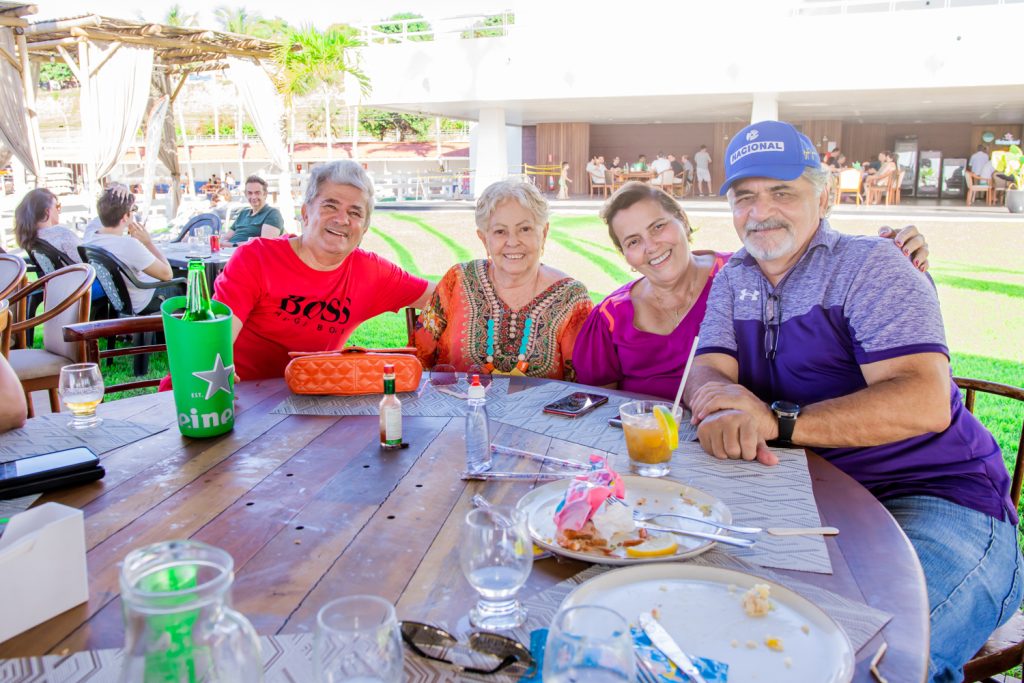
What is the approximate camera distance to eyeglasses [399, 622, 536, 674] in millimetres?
941

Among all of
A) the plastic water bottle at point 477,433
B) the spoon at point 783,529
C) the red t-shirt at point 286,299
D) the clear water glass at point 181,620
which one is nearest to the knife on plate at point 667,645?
the spoon at point 783,529

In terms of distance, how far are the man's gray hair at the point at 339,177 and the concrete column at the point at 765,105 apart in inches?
644

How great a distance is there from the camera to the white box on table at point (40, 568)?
3.30ft

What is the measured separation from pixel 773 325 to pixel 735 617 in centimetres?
123

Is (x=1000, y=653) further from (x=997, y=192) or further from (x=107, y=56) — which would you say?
(x=997, y=192)

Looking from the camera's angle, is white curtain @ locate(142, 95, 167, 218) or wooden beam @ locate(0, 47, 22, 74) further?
white curtain @ locate(142, 95, 167, 218)

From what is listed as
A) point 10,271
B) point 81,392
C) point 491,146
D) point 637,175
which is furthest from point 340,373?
point 637,175

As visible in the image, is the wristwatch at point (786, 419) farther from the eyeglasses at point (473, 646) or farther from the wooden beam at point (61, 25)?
the wooden beam at point (61, 25)

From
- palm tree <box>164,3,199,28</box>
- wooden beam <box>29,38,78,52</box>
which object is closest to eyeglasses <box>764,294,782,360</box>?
wooden beam <box>29,38,78,52</box>

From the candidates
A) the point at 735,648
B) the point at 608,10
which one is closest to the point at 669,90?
the point at 608,10

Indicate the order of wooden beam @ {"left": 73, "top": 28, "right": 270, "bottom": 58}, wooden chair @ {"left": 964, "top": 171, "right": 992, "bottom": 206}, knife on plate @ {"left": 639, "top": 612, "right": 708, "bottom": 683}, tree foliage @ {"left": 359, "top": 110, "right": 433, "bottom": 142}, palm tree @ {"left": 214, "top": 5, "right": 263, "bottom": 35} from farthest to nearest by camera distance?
palm tree @ {"left": 214, "top": 5, "right": 263, "bottom": 35} < tree foliage @ {"left": 359, "top": 110, "right": 433, "bottom": 142} < wooden chair @ {"left": 964, "top": 171, "right": 992, "bottom": 206} < wooden beam @ {"left": 73, "top": 28, "right": 270, "bottom": 58} < knife on plate @ {"left": 639, "top": 612, "right": 708, "bottom": 683}

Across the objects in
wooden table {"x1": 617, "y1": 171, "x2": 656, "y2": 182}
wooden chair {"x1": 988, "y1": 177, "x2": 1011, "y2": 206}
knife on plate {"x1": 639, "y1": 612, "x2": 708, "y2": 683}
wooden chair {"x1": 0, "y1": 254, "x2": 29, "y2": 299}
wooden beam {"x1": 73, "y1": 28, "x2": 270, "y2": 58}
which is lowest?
knife on plate {"x1": 639, "y1": 612, "x2": 708, "y2": 683}

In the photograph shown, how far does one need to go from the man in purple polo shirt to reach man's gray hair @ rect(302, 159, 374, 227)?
1456 mm

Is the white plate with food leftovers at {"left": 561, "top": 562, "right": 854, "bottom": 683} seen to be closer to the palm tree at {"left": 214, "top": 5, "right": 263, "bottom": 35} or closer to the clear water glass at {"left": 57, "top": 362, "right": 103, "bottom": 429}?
the clear water glass at {"left": 57, "top": 362, "right": 103, "bottom": 429}
